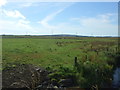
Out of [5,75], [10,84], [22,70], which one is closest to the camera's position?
[10,84]

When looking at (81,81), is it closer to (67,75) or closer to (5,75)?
(67,75)

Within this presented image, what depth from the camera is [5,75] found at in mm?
16547

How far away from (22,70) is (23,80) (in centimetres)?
280

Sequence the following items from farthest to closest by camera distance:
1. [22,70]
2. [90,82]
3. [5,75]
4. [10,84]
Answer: [22,70], [5,75], [10,84], [90,82]

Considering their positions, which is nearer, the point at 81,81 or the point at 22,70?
the point at 81,81

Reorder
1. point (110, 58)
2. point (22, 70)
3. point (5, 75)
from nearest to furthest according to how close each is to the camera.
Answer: point (5, 75)
point (22, 70)
point (110, 58)

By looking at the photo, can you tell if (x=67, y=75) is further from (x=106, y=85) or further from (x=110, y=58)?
(x=110, y=58)

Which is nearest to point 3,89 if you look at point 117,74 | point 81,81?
point 81,81

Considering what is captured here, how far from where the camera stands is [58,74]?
15.4 meters

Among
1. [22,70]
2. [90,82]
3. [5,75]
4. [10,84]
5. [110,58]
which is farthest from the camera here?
[110,58]

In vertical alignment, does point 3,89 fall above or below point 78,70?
below

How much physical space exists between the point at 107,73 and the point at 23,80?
6191 millimetres

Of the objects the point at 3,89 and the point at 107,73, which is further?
the point at 107,73

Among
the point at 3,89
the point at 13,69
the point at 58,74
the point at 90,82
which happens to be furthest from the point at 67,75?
the point at 13,69
